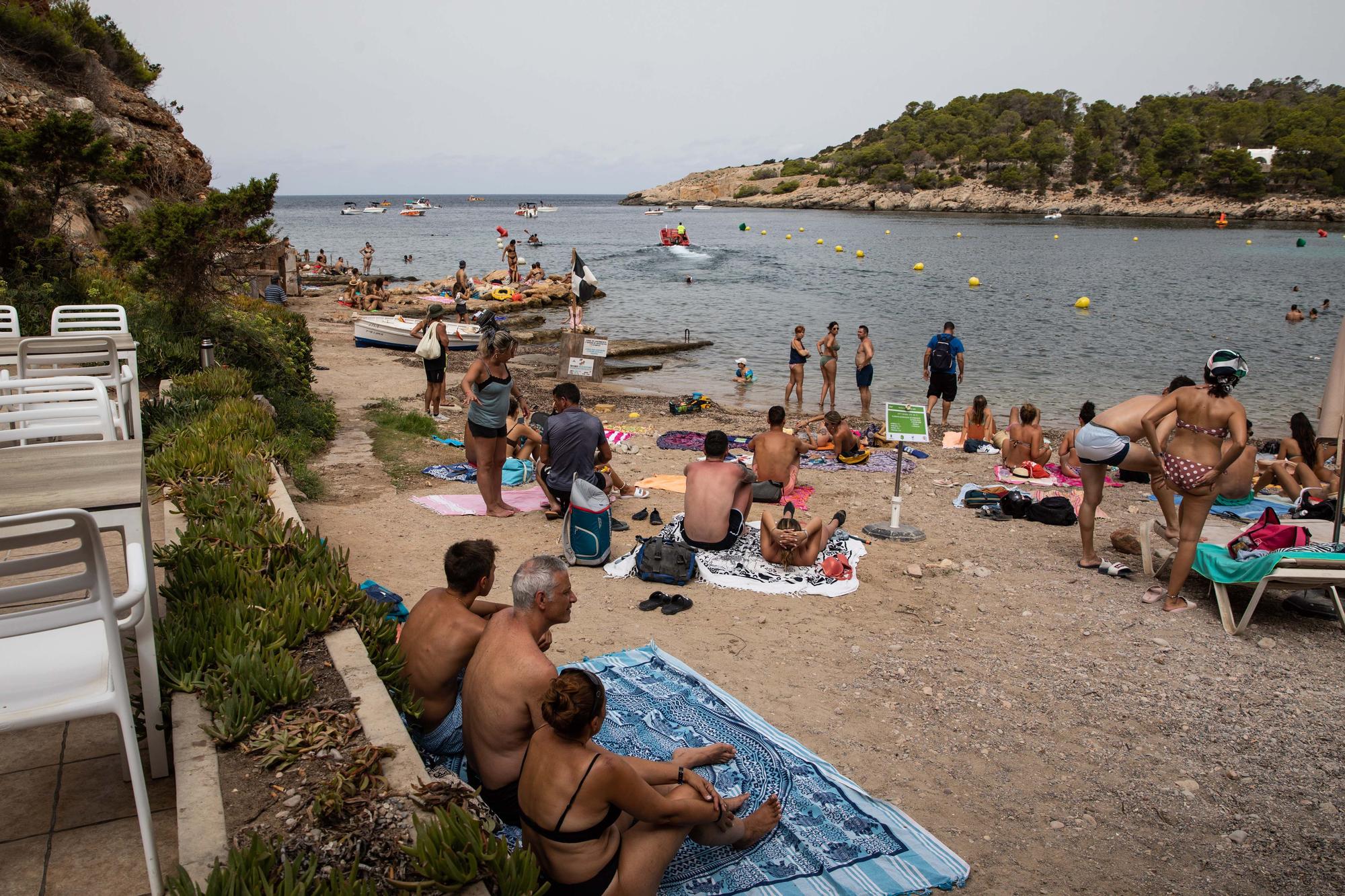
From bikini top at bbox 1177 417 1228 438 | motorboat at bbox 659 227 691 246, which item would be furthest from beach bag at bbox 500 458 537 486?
motorboat at bbox 659 227 691 246

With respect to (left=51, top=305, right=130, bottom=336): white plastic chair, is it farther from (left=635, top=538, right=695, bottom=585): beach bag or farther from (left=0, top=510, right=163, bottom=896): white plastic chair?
(left=0, top=510, right=163, bottom=896): white plastic chair

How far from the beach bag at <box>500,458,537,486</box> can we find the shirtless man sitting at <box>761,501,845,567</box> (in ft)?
11.4

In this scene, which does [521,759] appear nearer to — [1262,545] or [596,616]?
[596,616]

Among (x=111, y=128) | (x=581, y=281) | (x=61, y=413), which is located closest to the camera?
(x=61, y=413)

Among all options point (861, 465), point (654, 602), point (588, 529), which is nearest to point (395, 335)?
point (861, 465)

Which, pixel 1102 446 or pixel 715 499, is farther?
pixel 715 499

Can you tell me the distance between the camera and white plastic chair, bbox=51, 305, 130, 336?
7520 millimetres

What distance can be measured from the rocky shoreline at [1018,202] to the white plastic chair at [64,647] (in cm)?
10395

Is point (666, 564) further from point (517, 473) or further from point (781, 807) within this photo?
point (517, 473)

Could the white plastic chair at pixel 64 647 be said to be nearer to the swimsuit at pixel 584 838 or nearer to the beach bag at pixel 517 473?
the swimsuit at pixel 584 838

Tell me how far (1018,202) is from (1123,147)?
17.8 metres

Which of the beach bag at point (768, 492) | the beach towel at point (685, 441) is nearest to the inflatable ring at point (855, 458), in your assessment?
the beach towel at point (685, 441)

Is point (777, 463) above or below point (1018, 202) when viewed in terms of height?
below

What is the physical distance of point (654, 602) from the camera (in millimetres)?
6945
